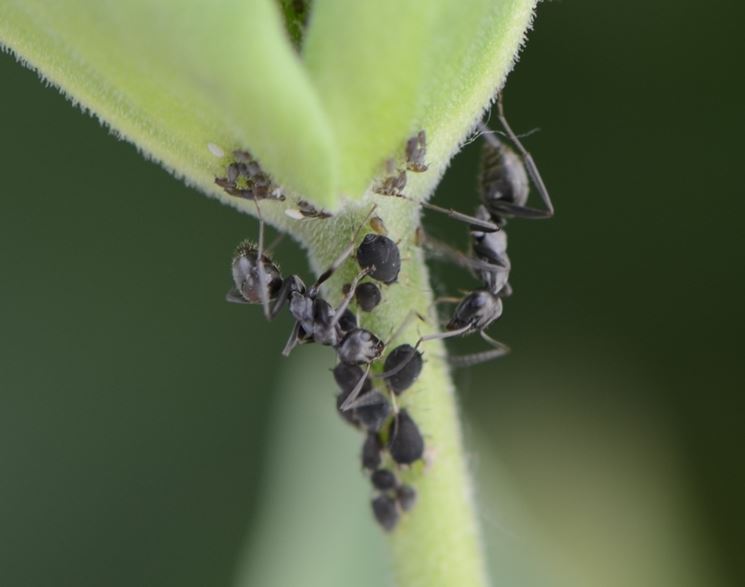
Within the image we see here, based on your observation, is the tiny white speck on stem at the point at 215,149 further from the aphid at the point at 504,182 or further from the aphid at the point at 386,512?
the aphid at the point at 504,182

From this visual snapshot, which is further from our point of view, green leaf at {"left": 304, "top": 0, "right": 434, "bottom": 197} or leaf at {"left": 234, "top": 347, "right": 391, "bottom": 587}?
leaf at {"left": 234, "top": 347, "right": 391, "bottom": 587}

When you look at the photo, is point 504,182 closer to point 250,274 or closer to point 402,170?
point 250,274

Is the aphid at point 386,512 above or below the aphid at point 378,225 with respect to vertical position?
below

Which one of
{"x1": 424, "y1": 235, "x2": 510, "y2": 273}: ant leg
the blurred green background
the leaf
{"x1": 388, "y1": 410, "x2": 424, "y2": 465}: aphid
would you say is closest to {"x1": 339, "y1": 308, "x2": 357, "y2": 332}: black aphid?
{"x1": 388, "y1": 410, "x2": 424, "y2": 465}: aphid

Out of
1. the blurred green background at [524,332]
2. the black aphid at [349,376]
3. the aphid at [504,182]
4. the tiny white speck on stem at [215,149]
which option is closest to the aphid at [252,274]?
the black aphid at [349,376]

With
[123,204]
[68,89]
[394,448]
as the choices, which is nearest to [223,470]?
[123,204]

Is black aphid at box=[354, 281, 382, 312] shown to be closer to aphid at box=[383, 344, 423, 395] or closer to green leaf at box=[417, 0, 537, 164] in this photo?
aphid at box=[383, 344, 423, 395]

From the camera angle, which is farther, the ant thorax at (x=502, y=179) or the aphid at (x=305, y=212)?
the ant thorax at (x=502, y=179)
